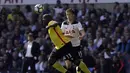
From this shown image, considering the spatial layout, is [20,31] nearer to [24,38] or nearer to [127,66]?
[24,38]

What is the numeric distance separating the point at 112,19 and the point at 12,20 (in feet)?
15.7

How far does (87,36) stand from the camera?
22.2 m

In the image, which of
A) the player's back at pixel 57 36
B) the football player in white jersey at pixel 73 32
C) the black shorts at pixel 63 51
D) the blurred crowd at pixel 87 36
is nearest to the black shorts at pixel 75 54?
the football player in white jersey at pixel 73 32

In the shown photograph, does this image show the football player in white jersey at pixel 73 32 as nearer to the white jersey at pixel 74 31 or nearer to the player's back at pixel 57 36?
Answer: the white jersey at pixel 74 31

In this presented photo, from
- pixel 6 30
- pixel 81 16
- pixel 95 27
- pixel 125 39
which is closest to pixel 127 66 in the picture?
pixel 125 39

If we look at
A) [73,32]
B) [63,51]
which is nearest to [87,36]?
[73,32]

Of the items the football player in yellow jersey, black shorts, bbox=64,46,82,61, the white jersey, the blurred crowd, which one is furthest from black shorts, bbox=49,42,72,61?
the blurred crowd

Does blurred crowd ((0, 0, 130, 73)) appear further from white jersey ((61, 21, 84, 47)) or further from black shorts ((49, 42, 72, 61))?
black shorts ((49, 42, 72, 61))

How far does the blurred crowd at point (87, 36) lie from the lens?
20.3m

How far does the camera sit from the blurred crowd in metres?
20.3

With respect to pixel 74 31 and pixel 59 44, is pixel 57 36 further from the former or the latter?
pixel 74 31

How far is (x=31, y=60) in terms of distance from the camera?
21.2m

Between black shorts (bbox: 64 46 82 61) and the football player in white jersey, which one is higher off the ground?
the football player in white jersey

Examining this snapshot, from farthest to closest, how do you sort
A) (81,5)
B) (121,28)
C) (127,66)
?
(81,5) → (121,28) → (127,66)
